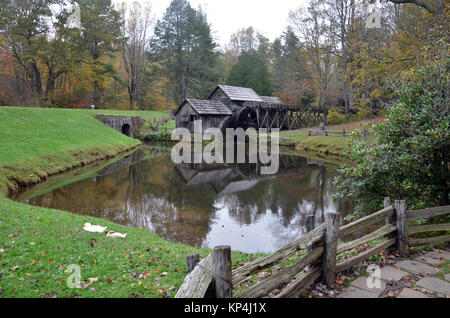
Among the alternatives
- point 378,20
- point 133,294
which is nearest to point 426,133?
point 133,294

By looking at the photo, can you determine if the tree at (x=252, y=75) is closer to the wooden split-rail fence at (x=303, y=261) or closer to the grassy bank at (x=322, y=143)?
the grassy bank at (x=322, y=143)

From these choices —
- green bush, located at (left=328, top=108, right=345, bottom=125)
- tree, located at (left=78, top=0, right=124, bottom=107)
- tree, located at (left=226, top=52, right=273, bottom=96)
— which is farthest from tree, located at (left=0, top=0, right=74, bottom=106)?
green bush, located at (left=328, top=108, right=345, bottom=125)

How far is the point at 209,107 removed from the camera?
108 feet

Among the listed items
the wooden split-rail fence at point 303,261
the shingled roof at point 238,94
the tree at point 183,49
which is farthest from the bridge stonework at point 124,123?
the wooden split-rail fence at point 303,261

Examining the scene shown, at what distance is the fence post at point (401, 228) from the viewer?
490cm

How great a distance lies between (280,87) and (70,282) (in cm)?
4626

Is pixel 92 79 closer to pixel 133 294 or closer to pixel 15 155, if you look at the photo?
pixel 15 155

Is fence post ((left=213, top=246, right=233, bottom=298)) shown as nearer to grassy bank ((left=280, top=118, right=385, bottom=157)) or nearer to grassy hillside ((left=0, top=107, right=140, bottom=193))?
grassy hillside ((left=0, top=107, right=140, bottom=193))

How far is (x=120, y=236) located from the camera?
6.66 meters

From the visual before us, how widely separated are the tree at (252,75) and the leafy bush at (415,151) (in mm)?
39496

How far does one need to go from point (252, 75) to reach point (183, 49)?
11.6m

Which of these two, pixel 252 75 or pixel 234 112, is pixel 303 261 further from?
pixel 252 75

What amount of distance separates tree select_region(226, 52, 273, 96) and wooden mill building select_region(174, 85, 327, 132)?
7.01 metres

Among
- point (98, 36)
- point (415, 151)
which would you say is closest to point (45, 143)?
point (415, 151)
